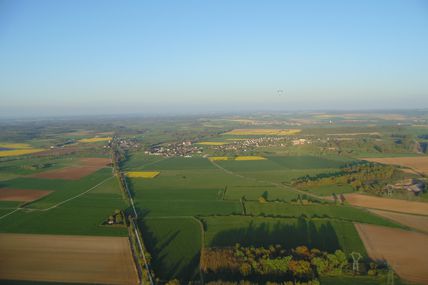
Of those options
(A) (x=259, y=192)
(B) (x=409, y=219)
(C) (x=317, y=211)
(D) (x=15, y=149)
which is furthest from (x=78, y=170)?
(B) (x=409, y=219)

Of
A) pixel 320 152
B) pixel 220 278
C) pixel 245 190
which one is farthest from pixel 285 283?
pixel 320 152

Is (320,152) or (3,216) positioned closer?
(3,216)

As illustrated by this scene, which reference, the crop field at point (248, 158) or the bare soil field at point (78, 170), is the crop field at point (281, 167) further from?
the bare soil field at point (78, 170)

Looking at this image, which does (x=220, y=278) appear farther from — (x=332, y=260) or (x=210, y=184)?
(x=210, y=184)

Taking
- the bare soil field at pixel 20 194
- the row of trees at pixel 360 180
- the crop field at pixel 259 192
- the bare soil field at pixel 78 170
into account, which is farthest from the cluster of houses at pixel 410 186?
the bare soil field at pixel 78 170

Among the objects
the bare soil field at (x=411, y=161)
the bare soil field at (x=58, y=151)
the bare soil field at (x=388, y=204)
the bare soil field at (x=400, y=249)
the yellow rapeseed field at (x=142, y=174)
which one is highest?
the bare soil field at (x=58, y=151)
